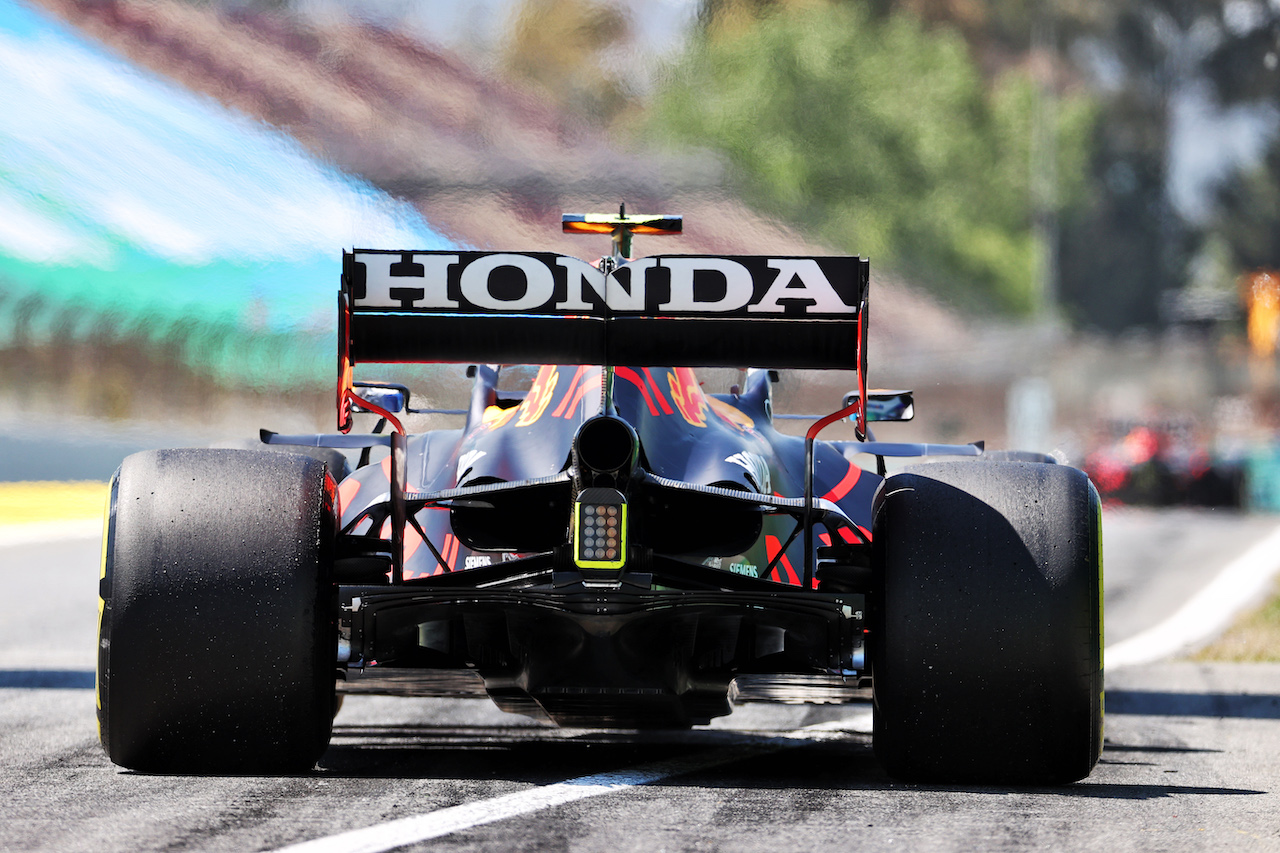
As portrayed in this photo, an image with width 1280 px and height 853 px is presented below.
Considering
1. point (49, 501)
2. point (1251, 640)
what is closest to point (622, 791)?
point (1251, 640)

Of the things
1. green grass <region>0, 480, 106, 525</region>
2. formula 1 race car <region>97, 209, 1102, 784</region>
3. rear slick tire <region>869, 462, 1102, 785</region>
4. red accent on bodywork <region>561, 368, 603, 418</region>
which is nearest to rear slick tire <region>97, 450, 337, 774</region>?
formula 1 race car <region>97, 209, 1102, 784</region>

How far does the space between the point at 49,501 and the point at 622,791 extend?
1887 cm

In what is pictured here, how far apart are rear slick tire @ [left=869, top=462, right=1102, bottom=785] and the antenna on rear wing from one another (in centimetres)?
219

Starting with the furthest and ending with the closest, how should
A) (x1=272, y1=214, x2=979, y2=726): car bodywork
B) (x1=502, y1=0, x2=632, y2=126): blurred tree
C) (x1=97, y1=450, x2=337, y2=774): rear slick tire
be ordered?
1. (x1=502, y1=0, x2=632, y2=126): blurred tree
2. (x1=272, y1=214, x2=979, y2=726): car bodywork
3. (x1=97, y1=450, x2=337, y2=774): rear slick tire

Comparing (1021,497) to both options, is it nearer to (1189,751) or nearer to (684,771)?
(684,771)

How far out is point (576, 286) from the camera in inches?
228

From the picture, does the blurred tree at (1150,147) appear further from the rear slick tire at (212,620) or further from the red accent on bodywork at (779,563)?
the rear slick tire at (212,620)

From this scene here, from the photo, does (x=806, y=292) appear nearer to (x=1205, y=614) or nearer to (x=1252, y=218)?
(x=1205, y=614)

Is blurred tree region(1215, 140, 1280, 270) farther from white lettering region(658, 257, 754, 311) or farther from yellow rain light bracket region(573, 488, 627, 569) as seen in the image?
yellow rain light bracket region(573, 488, 627, 569)

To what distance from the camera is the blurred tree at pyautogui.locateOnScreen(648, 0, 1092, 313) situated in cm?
1686

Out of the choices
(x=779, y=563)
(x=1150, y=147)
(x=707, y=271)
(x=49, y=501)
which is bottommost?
(x=49, y=501)

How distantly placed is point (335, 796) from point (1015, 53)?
3886 centimetres

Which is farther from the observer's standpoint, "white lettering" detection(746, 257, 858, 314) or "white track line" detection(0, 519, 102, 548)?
"white track line" detection(0, 519, 102, 548)

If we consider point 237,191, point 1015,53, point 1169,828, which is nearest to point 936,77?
point 1015,53
